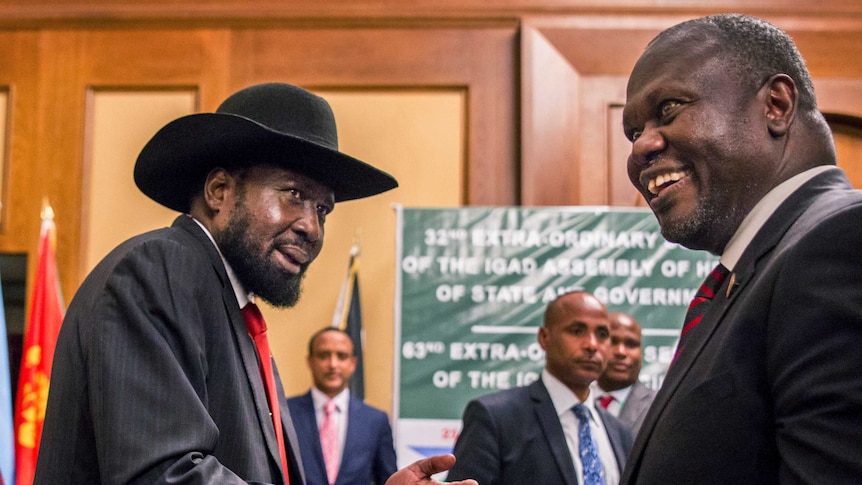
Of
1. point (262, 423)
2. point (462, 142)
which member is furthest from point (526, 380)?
point (262, 423)

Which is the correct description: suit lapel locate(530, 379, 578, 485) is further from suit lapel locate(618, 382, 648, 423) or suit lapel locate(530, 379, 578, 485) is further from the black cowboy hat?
the black cowboy hat

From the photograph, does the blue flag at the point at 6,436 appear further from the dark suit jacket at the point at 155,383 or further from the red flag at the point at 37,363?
the dark suit jacket at the point at 155,383

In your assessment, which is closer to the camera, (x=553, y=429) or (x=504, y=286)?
(x=553, y=429)

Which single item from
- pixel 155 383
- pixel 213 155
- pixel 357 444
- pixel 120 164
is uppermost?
pixel 120 164

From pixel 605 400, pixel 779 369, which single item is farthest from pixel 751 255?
pixel 605 400

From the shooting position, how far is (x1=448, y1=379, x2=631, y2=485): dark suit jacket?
385 centimetres

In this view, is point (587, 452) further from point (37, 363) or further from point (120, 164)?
point (120, 164)

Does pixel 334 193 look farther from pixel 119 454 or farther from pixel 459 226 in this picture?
pixel 459 226

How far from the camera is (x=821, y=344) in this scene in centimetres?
131

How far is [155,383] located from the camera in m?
1.93

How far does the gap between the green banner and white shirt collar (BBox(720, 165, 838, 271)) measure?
12.6ft

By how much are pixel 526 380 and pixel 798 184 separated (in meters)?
3.98

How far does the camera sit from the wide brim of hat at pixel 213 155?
2.32m

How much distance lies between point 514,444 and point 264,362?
1783mm
